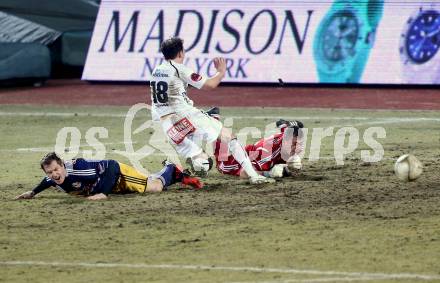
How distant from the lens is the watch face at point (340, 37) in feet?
86.0

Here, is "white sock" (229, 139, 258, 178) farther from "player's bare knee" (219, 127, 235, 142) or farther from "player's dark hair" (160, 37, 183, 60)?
"player's dark hair" (160, 37, 183, 60)

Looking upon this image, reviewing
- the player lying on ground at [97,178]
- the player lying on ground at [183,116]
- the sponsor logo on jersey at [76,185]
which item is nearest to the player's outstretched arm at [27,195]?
the player lying on ground at [97,178]

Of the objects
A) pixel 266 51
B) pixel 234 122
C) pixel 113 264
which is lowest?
pixel 113 264

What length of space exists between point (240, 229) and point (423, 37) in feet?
52.4

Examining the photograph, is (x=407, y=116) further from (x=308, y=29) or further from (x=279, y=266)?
(x=279, y=266)

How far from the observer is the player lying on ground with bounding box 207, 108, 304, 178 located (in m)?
13.9

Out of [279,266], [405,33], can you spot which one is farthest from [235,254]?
[405,33]

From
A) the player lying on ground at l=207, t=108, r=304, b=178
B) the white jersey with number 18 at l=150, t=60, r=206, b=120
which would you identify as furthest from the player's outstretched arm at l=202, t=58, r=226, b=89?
the player lying on ground at l=207, t=108, r=304, b=178

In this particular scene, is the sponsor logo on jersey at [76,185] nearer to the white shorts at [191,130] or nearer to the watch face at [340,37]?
the white shorts at [191,130]

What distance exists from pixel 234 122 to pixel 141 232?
10697 millimetres

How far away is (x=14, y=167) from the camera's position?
15633mm

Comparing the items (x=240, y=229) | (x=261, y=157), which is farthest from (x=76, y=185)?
(x=261, y=157)

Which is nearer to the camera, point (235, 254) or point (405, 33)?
point (235, 254)

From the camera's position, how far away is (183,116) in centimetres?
1358
